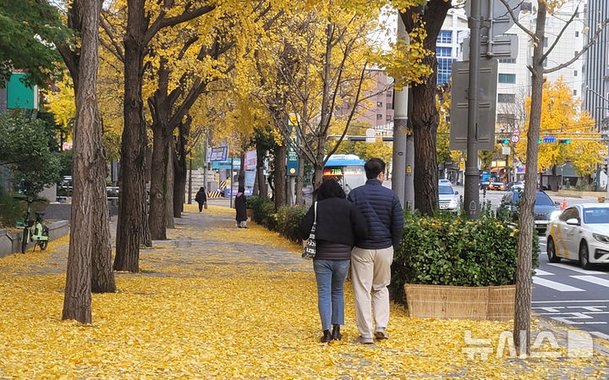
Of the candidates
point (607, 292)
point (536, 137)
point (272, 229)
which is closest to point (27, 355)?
point (536, 137)

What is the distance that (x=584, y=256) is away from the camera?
21.7m

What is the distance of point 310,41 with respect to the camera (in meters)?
25.8

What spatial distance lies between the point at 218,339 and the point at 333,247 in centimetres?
152

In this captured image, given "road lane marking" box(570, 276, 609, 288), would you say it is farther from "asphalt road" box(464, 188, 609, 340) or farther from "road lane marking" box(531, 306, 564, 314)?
"road lane marking" box(531, 306, 564, 314)

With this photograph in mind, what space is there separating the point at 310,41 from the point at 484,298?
15.4 metres

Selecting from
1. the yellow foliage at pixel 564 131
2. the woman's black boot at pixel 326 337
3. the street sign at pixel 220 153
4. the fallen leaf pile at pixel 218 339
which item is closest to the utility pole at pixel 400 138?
the fallen leaf pile at pixel 218 339

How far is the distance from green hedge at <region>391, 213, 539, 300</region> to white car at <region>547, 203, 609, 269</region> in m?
10.2

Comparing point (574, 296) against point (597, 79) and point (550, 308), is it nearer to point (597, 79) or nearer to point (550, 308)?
point (550, 308)

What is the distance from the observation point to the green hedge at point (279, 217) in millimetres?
29003

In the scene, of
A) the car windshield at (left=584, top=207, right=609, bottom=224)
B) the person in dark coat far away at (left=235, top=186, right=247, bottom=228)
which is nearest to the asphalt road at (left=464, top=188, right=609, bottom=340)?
the car windshield at (left=584, top=207, right=609, bottom=224)

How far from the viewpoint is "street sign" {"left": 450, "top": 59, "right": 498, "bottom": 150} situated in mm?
12547

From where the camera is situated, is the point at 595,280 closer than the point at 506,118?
Yes

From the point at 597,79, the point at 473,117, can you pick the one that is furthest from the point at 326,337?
the point at 597,79

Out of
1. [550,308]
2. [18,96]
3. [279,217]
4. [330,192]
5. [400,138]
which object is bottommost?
[550,308]
